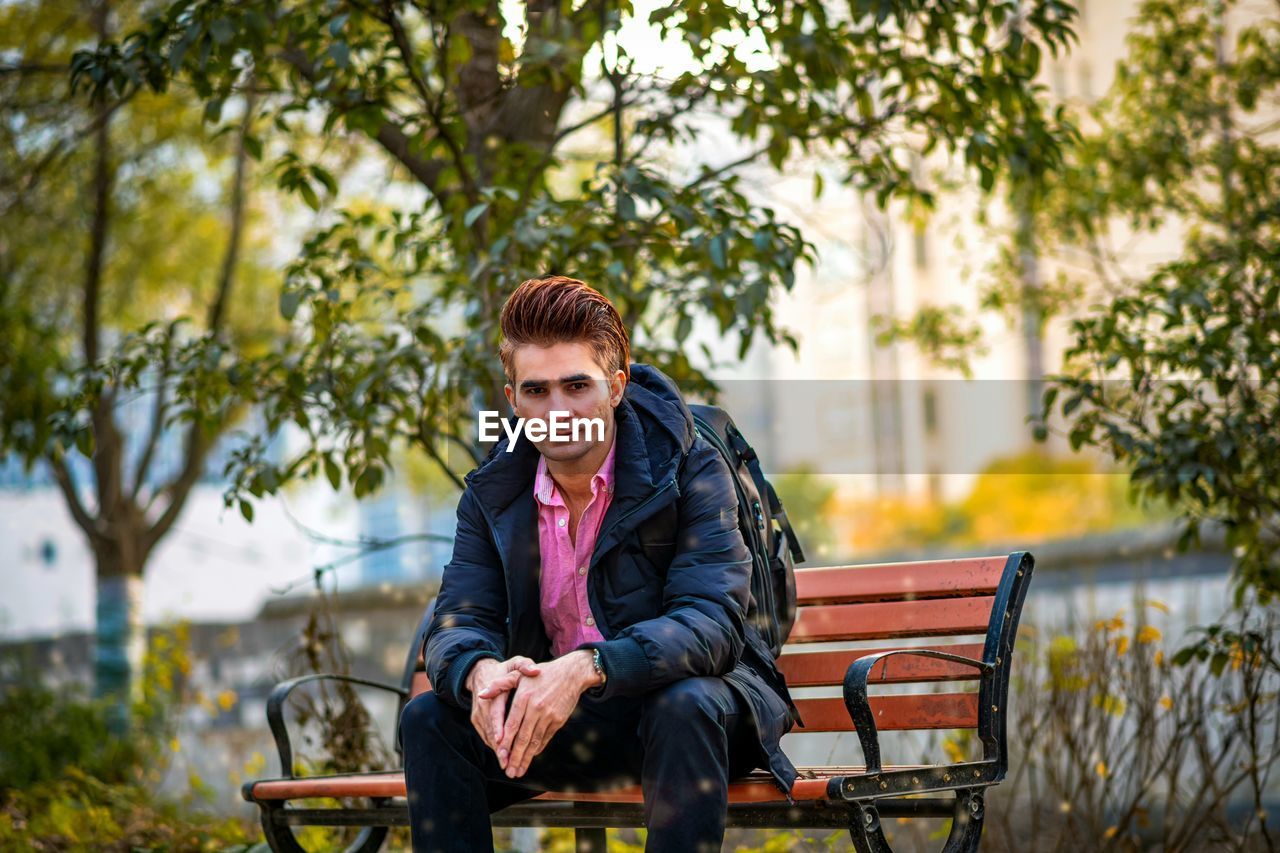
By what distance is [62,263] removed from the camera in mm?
10195

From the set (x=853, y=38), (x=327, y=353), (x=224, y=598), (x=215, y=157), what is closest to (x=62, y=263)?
(x=215, y=157)

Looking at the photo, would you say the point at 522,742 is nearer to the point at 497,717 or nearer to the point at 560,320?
the point at 497,717

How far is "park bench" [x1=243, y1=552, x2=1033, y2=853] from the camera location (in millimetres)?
2869

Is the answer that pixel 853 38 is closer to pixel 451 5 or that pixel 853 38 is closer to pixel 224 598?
pixel 451 5

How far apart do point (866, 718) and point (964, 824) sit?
45 cm

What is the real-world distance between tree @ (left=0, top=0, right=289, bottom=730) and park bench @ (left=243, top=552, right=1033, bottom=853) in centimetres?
304

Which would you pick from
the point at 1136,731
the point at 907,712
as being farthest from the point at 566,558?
the point at 1136,731

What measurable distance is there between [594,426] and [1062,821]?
274cm

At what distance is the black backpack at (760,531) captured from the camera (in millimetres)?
3146

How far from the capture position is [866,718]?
288 centimetres

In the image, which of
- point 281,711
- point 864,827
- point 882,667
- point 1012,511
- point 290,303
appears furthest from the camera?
point 1012,511

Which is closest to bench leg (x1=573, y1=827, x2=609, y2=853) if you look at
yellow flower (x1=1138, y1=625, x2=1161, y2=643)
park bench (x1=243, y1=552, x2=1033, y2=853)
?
park bench (x1=243, y1=552, x2=1033, y2=853)

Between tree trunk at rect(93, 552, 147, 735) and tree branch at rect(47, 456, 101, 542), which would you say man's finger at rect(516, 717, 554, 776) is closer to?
tree trunk at rect(93, 552, 147, 735)

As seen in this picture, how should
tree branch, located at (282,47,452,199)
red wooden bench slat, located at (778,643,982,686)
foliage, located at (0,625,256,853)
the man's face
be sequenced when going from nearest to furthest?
the man's face
red wooden bench slat, located at (778,643,982,686)
tree branch, located at (282,47,452,199)
foliage, located at (0,625,256,853)
